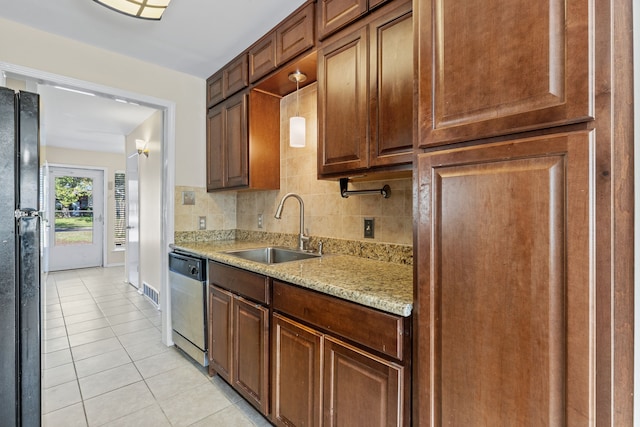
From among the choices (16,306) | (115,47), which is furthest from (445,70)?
(115,47)

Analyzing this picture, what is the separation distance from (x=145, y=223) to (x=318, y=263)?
325 centimetres

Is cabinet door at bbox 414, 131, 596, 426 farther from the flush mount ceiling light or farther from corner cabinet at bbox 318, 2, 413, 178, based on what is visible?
the flush mount ceiling light

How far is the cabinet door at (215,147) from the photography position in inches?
105

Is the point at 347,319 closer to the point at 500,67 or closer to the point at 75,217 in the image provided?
the point at 500,67

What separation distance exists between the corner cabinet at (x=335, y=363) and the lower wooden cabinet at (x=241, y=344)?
0.09 meters

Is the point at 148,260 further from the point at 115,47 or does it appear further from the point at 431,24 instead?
the point at 431,24

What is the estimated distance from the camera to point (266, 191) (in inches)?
108

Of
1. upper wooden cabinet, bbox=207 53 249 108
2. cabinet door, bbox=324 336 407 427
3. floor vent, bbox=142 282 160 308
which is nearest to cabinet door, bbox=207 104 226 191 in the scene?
upper wooden cabinet, bbox=207 53 249 108

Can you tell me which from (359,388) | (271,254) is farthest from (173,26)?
(359,388)

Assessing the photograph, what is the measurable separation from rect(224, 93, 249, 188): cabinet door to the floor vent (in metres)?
2.04

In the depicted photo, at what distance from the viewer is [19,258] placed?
99 cm

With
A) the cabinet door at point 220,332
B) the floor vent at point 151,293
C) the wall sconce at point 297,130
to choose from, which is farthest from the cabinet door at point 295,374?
the floor vent at point 151,293

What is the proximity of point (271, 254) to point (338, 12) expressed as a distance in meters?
1.70

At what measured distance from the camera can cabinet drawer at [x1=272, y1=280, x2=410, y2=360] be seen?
40.9 inches
